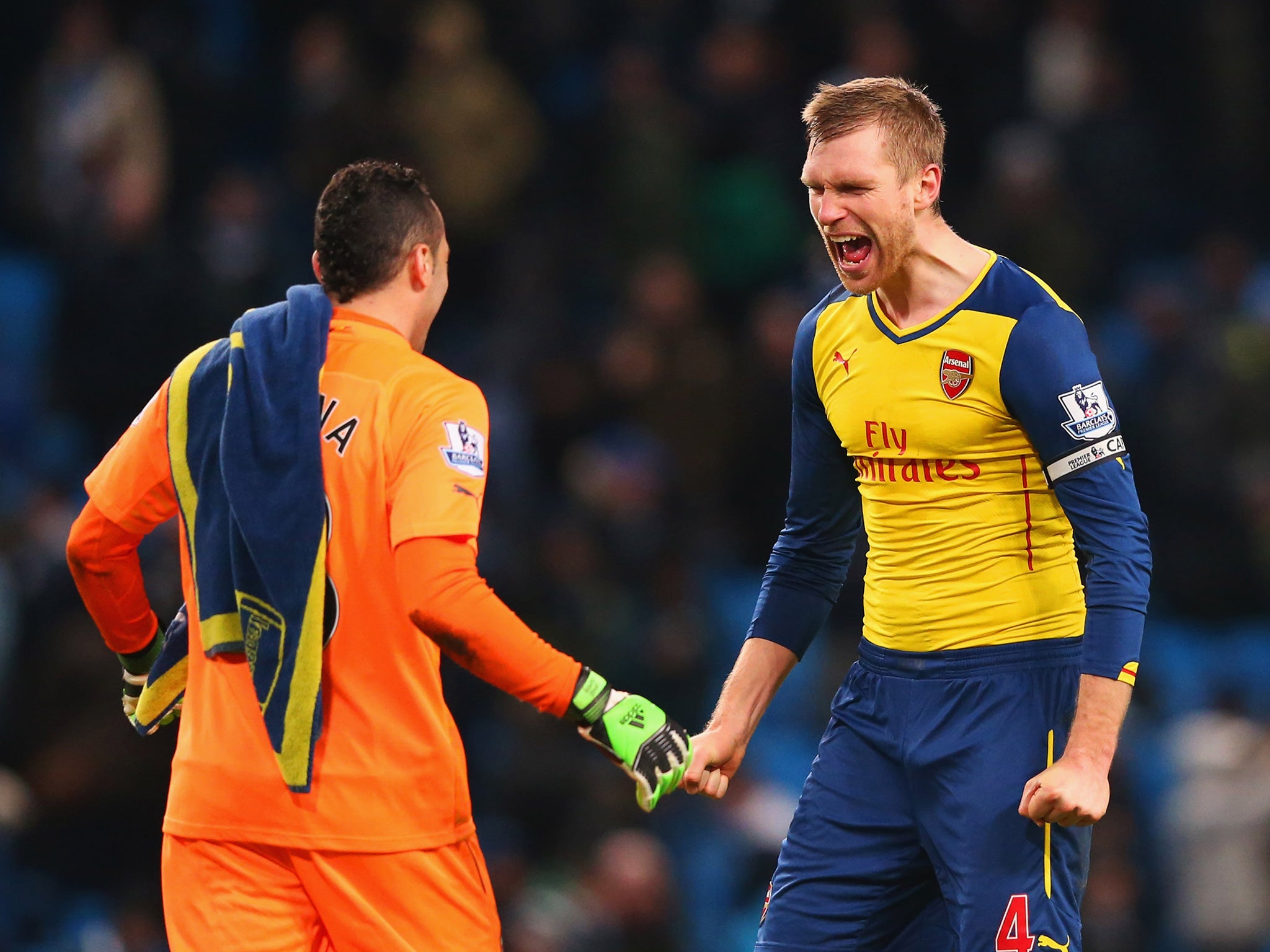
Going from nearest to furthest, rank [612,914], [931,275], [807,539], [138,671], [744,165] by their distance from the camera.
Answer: [931,275] → [138,671] → [807,539] → [612,914] → [744,165]

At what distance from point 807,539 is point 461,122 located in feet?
20.9

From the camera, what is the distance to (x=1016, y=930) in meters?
4.01

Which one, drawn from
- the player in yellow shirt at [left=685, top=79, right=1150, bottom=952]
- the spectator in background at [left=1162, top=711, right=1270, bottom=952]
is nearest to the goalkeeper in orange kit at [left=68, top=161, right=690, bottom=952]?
the player in yellow shirt at [left=685, top=79, right=1150, bottom=952]

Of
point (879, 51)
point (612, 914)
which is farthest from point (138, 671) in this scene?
point (879, 51)

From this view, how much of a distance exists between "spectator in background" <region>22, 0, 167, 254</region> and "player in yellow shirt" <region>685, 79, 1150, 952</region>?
664 cm

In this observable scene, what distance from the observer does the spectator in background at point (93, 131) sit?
33.5 ft

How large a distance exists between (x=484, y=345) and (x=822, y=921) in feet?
20.7

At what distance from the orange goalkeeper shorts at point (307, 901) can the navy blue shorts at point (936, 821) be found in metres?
0.86

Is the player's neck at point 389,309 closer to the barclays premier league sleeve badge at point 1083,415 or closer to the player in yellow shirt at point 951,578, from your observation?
the player in yellow shirt at point 951,578

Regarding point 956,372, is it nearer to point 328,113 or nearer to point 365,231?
point 365,231

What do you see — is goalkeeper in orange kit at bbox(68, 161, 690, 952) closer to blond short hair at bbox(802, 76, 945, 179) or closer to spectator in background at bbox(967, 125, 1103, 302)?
blond short hair at bbox(802, 76, 945, 179)

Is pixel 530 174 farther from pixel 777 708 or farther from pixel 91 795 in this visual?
pixel 91 795

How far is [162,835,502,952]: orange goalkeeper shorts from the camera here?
392cm

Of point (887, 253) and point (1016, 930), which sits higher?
point (887, 253)
